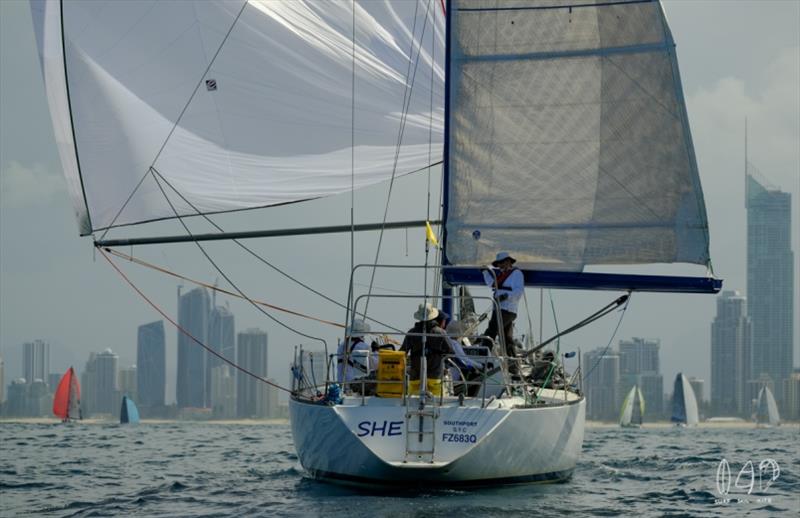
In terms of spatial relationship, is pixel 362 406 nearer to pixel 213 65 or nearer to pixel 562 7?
pixel 562 7

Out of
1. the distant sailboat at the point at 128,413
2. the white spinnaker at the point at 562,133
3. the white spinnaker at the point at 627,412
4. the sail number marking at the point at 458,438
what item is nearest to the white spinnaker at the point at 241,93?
the white spinnaker at the point at 562,133

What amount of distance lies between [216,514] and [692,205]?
7575 mm

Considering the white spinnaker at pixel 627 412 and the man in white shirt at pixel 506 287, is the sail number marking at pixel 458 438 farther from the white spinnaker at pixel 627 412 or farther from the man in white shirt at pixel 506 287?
the white spinnaker at pixel 627 412

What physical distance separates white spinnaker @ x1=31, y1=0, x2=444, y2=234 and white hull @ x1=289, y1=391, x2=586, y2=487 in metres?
6.40

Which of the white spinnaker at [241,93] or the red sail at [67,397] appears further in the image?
the red sail at [67,397]

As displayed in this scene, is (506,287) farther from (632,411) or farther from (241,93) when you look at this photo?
(632,411)

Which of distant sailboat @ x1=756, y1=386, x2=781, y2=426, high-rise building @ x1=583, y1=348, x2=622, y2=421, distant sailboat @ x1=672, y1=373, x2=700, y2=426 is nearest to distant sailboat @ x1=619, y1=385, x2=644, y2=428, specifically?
distant sailboat @ x1=672, y1=373, x2=700, y2=426

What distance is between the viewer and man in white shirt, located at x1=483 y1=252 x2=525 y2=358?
15852 millimetres

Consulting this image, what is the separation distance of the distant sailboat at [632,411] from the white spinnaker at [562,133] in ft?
163

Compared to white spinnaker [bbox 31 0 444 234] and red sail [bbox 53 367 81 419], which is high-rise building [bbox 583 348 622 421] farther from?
white spinnaker [bbox 31 0 444 234]

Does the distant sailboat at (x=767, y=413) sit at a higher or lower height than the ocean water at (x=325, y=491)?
lower

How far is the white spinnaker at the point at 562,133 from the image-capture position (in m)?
16.9

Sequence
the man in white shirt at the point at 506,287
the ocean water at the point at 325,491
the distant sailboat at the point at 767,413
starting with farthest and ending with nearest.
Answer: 1. the distant sailboat at the point at 767,413
2. the man in white shirt at the point at 506,287
3. the ocean water at the point at 325,491
